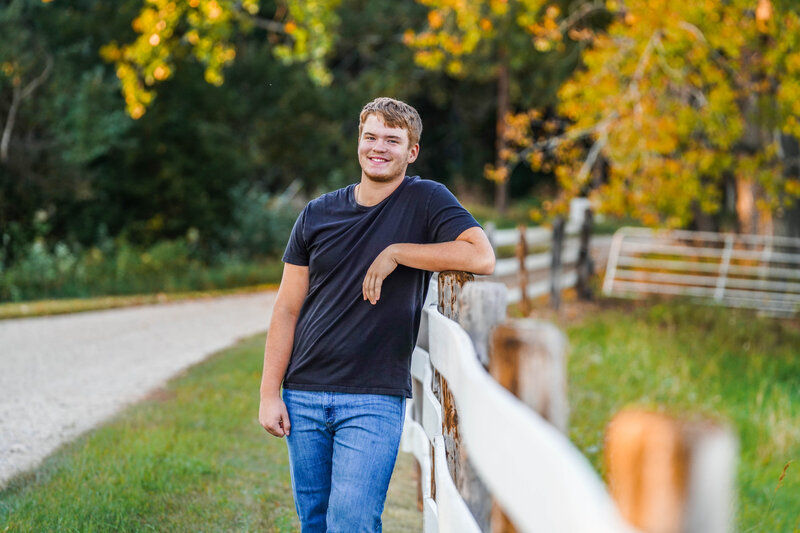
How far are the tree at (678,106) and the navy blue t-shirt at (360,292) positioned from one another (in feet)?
34.1

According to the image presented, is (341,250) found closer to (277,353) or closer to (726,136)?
(277,353)

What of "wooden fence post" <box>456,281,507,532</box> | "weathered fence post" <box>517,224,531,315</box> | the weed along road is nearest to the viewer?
"wooden fence post" <box>456,281,507,532</box>

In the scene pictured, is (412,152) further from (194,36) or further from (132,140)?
(132,140)

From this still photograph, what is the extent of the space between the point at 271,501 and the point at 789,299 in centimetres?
1405

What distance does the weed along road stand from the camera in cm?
647

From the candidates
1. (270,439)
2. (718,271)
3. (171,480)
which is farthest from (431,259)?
(718,271)

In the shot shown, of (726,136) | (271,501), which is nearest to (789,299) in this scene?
(726,136)

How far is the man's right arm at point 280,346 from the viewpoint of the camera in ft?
10.7

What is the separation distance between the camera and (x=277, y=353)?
331 centimetres

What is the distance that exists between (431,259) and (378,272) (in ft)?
0.62

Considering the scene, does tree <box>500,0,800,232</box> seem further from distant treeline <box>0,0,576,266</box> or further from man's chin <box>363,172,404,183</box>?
man's chin <box>363,172,404,183</box>

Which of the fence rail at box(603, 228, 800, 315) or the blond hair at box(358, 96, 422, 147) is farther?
the fence rail at box(603, 228, 800, 315)

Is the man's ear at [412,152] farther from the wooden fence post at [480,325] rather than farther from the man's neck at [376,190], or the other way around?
the wooden fence post at [480,325]

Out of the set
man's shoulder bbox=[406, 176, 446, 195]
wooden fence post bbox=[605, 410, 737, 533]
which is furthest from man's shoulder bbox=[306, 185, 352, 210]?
wooden fence post bbox=[605, 410, 737, 533]
